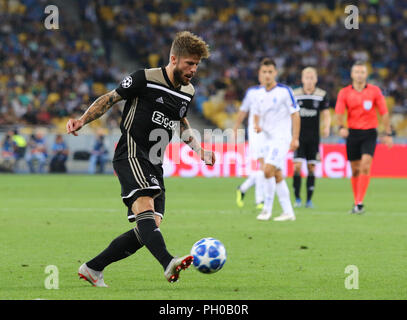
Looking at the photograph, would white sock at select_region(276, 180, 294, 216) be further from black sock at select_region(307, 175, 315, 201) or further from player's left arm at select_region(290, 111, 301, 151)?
black sock at select_region(307, 175, 315, 201)

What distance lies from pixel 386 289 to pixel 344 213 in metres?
7.48

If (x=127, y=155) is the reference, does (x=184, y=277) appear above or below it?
below

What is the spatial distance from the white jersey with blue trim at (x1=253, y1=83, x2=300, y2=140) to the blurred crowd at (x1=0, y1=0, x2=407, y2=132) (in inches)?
623

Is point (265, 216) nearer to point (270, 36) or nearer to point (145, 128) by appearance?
point (145, 128)

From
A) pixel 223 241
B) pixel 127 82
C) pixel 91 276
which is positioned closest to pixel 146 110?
pixel 127 82

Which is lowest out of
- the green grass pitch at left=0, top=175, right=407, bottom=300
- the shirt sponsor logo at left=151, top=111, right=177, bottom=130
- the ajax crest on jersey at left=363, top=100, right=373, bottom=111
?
the green grass pitch at left=0, top=175, right=407, bottom=300

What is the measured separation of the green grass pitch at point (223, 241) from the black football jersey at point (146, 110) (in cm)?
113

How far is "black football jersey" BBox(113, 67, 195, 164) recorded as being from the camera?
679cm

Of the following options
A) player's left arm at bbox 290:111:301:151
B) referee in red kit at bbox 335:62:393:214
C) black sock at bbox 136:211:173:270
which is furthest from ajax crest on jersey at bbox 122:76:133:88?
referee in red kit at bbox 335:62:393:214

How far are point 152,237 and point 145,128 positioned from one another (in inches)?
36.3

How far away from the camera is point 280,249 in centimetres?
942
